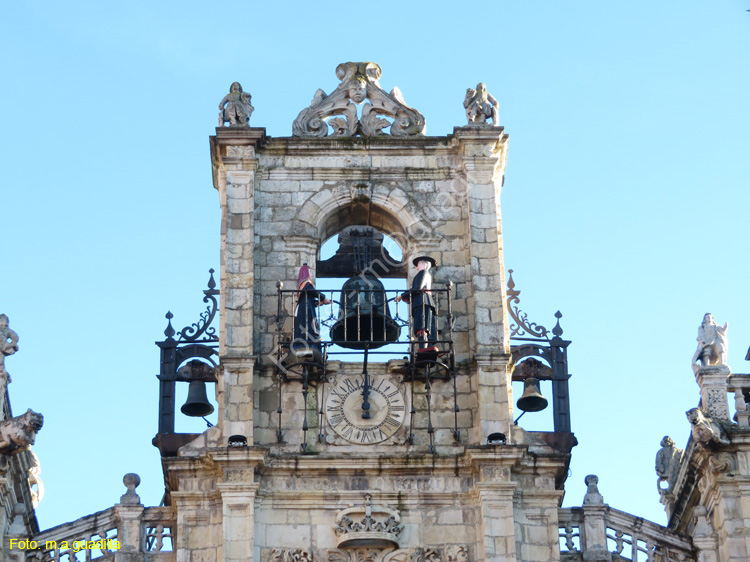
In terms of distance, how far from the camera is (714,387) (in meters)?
27.6

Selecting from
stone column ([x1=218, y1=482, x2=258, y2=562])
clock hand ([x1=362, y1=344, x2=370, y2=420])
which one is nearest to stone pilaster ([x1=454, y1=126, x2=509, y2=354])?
clock hand ([x1=362, y1=344, x2=370, y2=420])

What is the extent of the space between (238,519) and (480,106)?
6.91 metres

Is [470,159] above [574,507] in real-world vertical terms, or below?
above

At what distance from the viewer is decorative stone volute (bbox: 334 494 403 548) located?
26375mm

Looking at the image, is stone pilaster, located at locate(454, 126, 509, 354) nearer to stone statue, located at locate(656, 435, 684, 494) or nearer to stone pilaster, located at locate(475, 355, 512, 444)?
stone pilaster, located at locate(475, 355, 512, 444)

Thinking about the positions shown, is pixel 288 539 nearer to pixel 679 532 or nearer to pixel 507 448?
pixel 507 448

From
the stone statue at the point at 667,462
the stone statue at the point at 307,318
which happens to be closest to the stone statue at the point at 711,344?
the stone statue at the point at 667,462

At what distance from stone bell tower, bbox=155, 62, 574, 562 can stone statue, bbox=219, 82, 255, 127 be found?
0.10ft

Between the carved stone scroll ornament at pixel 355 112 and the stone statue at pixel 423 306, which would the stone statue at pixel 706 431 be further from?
the carved stone scroll ornament at pixel 355 112

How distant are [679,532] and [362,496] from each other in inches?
163

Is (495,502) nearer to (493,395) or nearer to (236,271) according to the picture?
(493,395)

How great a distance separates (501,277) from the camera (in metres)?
28.5

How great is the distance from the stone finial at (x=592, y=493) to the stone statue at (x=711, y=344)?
6.50 feet

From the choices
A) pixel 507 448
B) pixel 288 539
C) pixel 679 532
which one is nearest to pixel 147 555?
pixel 288 539
